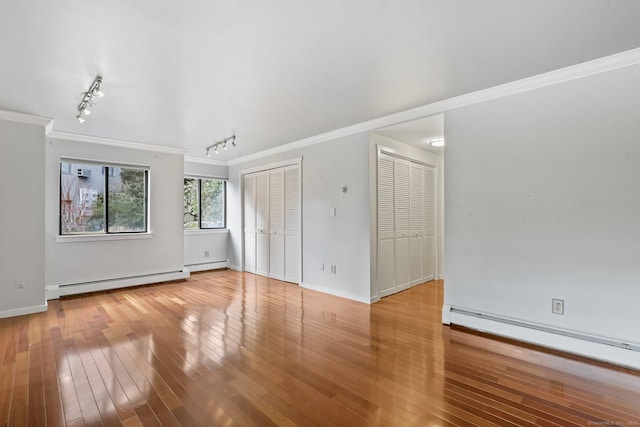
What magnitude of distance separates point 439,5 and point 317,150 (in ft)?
10.8

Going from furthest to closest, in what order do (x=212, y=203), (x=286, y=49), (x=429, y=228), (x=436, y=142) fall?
1. (x=212, y=203)
2. (x=429, y=228)
3. (x=436, y=142)
4. (x=286, y=49)

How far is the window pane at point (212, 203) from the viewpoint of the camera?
6.96 meters

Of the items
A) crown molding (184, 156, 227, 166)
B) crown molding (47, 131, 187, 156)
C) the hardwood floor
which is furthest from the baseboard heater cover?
the hardwood floor

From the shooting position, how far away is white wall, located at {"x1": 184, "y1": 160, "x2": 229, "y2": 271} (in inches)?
261

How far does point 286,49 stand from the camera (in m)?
2.34

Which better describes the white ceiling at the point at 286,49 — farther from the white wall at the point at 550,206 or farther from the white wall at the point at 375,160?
the white wall at the point at 375,160

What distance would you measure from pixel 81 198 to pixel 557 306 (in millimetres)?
6568

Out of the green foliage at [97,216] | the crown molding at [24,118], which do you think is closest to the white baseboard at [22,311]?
the green foliage at [97,216]

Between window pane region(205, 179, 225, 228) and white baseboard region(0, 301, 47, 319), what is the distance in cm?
318

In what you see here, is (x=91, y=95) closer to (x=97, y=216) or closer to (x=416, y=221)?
(x=97, y=216)

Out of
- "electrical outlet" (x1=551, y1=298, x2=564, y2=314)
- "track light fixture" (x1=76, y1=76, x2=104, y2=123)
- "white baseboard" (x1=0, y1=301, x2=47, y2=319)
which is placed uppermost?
"track light fixture" (x1=76, y1=76, x2=104, y2=123)

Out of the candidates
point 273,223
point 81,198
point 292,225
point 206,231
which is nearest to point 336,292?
point 292,225

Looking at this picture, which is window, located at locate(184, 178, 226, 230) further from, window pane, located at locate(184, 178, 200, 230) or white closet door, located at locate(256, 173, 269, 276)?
white closet door, located at locate(256, 173, 269, 276)

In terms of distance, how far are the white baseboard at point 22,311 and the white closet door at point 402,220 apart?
493cm
